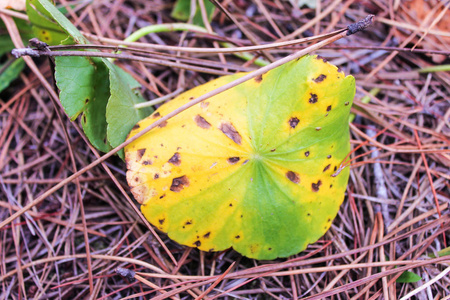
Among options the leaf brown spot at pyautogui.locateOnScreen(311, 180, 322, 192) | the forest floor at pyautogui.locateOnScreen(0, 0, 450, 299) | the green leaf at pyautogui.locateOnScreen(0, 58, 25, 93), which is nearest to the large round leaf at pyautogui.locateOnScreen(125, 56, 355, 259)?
the leaf brown spot at pyautogui.locateOnScreen(311, 180, 322, 192)

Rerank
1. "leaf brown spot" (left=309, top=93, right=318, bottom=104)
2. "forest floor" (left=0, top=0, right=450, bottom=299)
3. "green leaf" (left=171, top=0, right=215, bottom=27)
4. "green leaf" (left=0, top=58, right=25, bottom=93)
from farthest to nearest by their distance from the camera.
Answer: "green leaf" (left=171, top=0, right=215, bottom=27), "green leaf" (left=0, top=58, right=25, bottom=93), "forest floor" (left=0, top=0, right=450, bottom=299), "leaf brown spot" (left=309, top=93, right=318, bottom=104)

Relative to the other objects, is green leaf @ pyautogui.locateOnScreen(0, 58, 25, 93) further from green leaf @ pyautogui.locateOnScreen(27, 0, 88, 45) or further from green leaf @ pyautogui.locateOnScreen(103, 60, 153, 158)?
green leaf @ pyautogui.locateOnScreen(103, 60, 153, 158)

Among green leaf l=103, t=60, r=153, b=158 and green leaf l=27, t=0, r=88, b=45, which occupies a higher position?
green leaf l=27, t=0, r=88, b=45

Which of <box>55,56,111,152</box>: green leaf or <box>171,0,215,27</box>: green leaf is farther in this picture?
<box>171,0,215,27</box>: green leaf

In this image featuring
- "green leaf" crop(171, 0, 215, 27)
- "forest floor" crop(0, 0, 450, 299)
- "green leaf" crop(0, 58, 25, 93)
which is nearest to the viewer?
"forest floor" crop(0, 0, 450, 299)

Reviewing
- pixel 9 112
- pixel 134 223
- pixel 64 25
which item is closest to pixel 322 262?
pixel 134 223

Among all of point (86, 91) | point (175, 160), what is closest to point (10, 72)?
point (86, 91)

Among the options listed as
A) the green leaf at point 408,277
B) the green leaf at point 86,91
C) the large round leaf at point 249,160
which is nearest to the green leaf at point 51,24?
the green leaf at point 86,91

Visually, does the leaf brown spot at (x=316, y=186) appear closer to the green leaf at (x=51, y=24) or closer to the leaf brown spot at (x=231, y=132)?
the leaf brown spot at (x=231, y=132)
